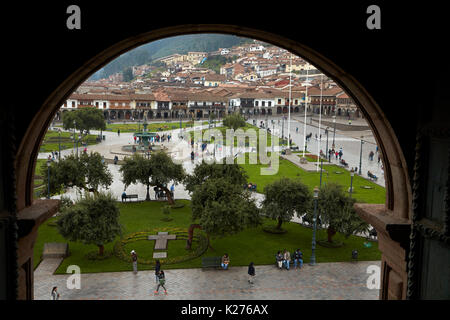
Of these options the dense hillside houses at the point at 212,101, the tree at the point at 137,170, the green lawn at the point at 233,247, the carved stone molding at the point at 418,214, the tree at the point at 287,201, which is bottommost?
the green lawn at the point at 233,247

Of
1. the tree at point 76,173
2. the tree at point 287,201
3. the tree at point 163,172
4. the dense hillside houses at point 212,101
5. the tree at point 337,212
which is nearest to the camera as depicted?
the tree at point 337,212

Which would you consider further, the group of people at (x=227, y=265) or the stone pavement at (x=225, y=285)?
the group of people at (x=227, y=265)

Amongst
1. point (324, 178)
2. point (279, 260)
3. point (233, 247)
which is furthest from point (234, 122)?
point (279, 260)

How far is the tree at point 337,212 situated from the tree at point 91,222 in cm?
837

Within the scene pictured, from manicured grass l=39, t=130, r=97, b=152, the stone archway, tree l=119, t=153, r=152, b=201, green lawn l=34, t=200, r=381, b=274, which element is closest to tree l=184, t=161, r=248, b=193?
green lawn l=34, t=200, r=381, b=274

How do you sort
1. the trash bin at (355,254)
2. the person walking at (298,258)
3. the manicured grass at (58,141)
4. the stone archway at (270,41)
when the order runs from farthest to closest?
the manicured grass at (58,141), the trash bin at (355,254), the person walking at (298,258), the stone archway at (270,41)

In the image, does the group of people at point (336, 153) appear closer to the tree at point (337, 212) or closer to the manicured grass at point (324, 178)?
the manicured grass at point (324, 178)

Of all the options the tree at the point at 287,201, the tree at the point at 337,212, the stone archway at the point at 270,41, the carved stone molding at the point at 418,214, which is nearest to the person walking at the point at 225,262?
the tree at the point at 287,201

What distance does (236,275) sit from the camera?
1421 centimetres

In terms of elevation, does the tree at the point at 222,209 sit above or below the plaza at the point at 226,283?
above

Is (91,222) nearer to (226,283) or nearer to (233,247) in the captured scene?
(226,283)

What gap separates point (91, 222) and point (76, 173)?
6449 millimetres

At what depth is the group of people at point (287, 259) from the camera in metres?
14.8
